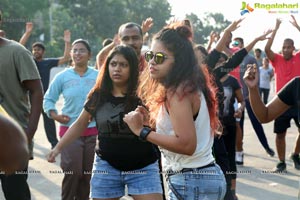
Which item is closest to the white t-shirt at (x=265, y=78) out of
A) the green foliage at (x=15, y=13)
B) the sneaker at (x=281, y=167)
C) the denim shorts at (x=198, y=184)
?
the sneaker at (x=281, y=167)

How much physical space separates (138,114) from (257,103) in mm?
939

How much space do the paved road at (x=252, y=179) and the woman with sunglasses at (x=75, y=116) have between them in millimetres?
1161

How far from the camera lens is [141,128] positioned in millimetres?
3289

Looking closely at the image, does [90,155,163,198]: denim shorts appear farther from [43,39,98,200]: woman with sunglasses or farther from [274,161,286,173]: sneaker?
[274,161,286,173]: sneaker

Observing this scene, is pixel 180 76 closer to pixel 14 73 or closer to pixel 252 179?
pixel 14 73

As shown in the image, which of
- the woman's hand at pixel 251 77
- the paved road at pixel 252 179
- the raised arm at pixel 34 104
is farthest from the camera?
the paved road at pixel 252 179

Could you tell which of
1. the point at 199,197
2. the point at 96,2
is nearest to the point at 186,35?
the point at 199,197

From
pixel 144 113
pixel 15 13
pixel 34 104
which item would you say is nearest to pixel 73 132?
pixel 34 104

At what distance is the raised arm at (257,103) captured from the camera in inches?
143

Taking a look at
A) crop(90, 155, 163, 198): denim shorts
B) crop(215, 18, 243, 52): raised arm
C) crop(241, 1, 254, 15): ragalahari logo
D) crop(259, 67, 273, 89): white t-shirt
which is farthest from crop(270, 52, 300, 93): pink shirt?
→ crop(259, 67, 273, 89): white t-shirt

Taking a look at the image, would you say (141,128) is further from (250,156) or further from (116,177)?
(250,156)

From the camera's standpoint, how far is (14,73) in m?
4.27

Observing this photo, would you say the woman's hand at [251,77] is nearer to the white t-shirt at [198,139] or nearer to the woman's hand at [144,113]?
the white t-shirt at [198,139]

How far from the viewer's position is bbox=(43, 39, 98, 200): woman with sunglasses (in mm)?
5348
